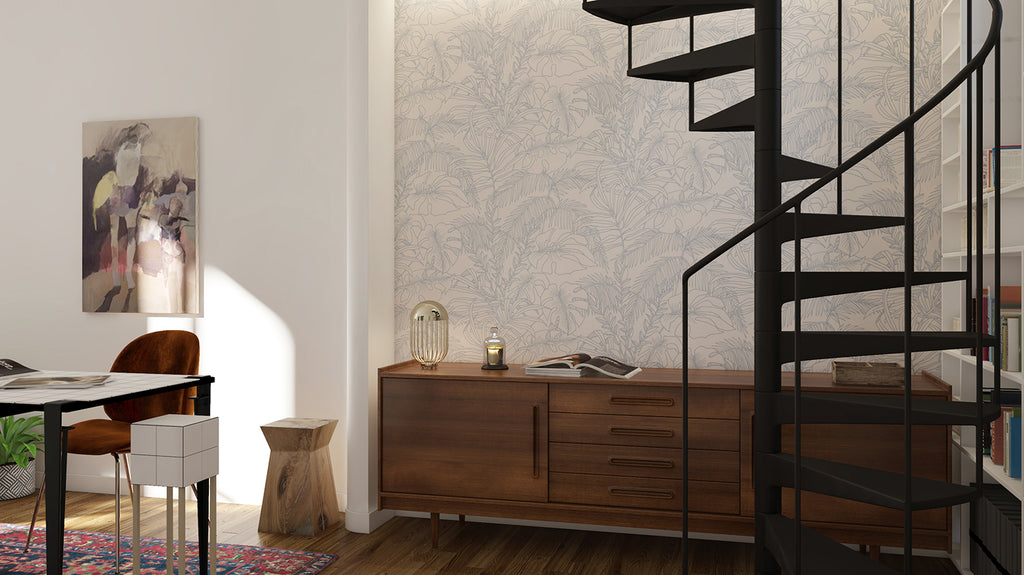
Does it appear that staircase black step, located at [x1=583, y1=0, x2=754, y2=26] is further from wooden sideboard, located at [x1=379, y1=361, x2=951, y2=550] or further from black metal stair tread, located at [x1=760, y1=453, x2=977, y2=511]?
black metal stair tread, located at [x1=760, y1=453, x2=977, y2=511]

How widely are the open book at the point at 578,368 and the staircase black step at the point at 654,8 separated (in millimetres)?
1461

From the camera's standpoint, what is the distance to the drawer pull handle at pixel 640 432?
3.38 m

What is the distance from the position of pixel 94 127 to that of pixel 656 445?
3.56 m

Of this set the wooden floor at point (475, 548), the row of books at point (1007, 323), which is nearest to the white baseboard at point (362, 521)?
the wooden floor at point (475, 548)

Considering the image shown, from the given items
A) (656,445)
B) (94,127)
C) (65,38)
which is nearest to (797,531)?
(656,445)

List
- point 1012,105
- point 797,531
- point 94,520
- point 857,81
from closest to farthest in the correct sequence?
point 797,531 < point 1012,105 < point 857,81 < point 94,520

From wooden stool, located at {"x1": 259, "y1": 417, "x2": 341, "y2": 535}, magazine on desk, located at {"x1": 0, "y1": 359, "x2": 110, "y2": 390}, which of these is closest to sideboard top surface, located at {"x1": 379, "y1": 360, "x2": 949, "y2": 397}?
wooden stool, located at {"x1": 259, "y1": 417, "x2": 341, "y2": 535}

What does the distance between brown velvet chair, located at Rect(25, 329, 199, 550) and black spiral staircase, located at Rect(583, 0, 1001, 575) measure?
2.31 metres

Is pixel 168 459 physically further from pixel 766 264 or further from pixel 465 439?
pixel 766 264

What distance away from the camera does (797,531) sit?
2396 millimetres

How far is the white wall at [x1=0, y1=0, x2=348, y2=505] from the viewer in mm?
4250

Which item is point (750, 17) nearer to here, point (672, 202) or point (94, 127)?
point (672, 202)

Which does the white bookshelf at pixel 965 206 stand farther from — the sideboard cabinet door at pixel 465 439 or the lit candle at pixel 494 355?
the lit candle at pixel 494 355

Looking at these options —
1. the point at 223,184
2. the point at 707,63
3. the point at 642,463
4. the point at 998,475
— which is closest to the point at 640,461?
the point at 642,463
